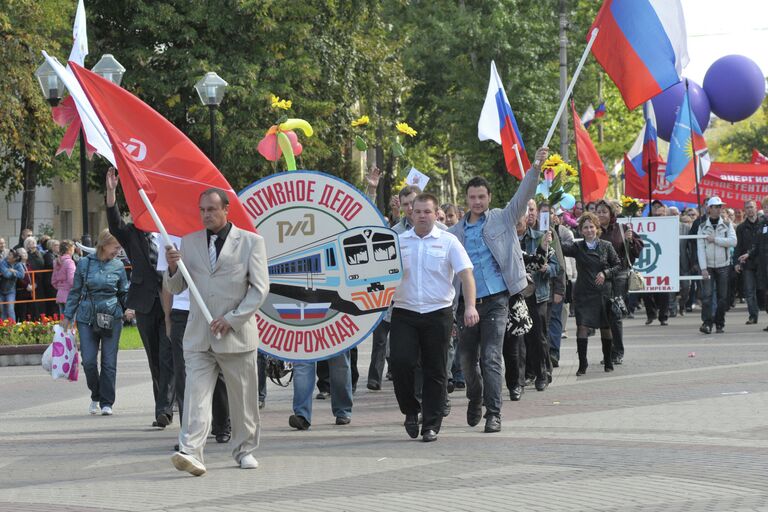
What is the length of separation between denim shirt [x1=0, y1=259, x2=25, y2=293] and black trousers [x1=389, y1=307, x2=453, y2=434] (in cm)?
1556

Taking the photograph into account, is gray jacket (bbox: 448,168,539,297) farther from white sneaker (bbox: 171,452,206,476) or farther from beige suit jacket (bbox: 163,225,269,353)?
white sneaker (bbox: 171,452,206,476)

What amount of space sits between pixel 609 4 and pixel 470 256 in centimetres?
313

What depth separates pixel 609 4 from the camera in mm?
12758

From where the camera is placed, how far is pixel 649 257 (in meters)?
21.7

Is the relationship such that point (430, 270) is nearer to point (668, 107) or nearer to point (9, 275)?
point (9, 275)

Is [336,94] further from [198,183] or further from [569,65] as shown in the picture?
[198,183]

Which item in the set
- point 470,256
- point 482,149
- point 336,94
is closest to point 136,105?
point 470,256

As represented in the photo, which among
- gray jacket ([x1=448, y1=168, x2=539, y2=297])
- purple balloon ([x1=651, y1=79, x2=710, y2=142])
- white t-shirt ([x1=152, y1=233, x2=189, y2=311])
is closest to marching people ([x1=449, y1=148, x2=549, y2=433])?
gray jacket ([x1=448, y1=168, x2=539, y2=297])

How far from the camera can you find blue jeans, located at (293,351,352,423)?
11.3 metres

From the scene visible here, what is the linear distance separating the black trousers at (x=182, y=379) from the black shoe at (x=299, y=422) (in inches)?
24.3

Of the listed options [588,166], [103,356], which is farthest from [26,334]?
[588,166]

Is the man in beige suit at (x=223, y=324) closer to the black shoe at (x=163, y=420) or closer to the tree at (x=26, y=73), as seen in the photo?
the black shoe at (x=163, y=420)

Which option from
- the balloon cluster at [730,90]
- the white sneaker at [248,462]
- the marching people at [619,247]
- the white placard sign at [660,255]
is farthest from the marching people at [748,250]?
the white sneaker at [248,462]

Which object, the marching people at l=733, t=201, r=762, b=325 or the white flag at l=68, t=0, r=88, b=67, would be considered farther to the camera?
the marching people at l=733, t=201, r=762, b=325
